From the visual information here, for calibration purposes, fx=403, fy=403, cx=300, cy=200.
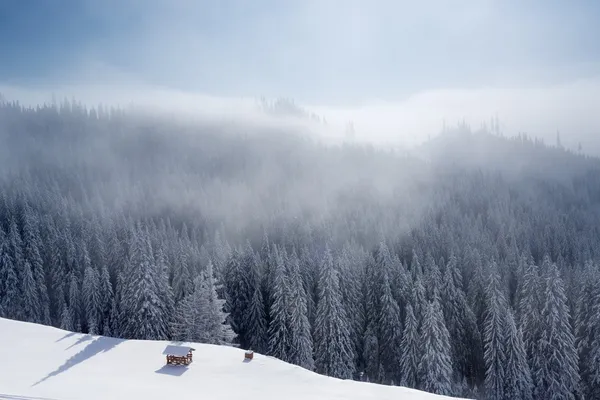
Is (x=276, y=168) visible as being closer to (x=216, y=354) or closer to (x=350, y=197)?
(x=350, y=197)

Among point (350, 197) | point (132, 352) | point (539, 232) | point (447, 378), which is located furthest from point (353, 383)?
point (350, 197)

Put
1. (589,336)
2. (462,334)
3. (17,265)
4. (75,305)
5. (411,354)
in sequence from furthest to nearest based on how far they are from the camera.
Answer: (17,265) → (75,305) → (462,334) → (411,354) → (589,336)

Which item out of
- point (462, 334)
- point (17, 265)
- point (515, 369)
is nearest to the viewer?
point (515, 369)

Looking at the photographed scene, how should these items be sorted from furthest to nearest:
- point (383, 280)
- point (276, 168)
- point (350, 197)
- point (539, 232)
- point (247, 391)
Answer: point (276, 168) < point (350, 197) < point (539, 232) < point (383, 280) < point (247, 391)

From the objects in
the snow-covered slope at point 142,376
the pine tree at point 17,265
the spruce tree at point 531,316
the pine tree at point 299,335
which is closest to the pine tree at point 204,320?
the pine tree at point 299,335

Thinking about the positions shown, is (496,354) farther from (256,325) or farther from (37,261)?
(37,261)

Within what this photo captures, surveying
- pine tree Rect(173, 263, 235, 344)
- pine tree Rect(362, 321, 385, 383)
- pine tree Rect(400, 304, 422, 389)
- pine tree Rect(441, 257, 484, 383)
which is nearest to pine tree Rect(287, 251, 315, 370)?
pine tree Rect(173, 263, 235, 344)

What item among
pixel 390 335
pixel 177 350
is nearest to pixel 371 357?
pixel 390 335
